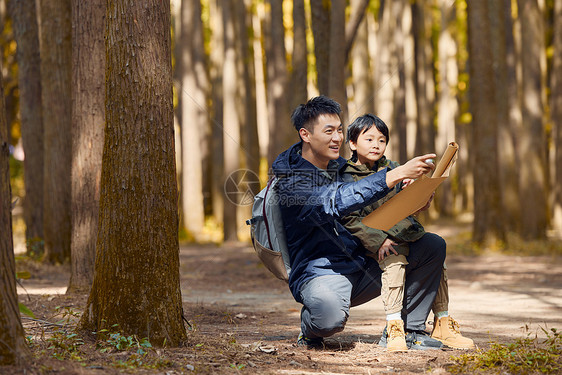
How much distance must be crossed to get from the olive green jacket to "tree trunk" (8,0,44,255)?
8778 millimetres

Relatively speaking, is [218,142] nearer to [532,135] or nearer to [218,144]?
[218,144]

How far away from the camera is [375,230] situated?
475 cm

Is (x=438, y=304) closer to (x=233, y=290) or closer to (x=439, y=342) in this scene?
(x=439, y=342)

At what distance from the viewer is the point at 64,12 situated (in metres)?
9.66

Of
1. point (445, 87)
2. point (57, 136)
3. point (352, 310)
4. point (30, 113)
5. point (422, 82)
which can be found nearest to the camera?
point (352, 310)

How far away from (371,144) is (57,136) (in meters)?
6.67

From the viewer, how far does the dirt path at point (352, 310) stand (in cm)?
455

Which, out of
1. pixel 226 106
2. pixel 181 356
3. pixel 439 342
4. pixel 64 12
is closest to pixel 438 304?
pixel 439 342

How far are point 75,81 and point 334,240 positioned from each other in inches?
152

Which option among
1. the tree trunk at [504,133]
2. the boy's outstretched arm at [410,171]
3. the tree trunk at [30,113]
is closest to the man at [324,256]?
the boy's outstretched arm at [410,171]

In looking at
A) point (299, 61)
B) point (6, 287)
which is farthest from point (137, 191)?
point (299, 61)

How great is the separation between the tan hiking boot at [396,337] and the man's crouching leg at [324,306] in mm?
329

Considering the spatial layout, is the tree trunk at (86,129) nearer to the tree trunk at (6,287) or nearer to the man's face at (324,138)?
the man's face at (324,138)

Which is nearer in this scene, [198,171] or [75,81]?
[75,81]
